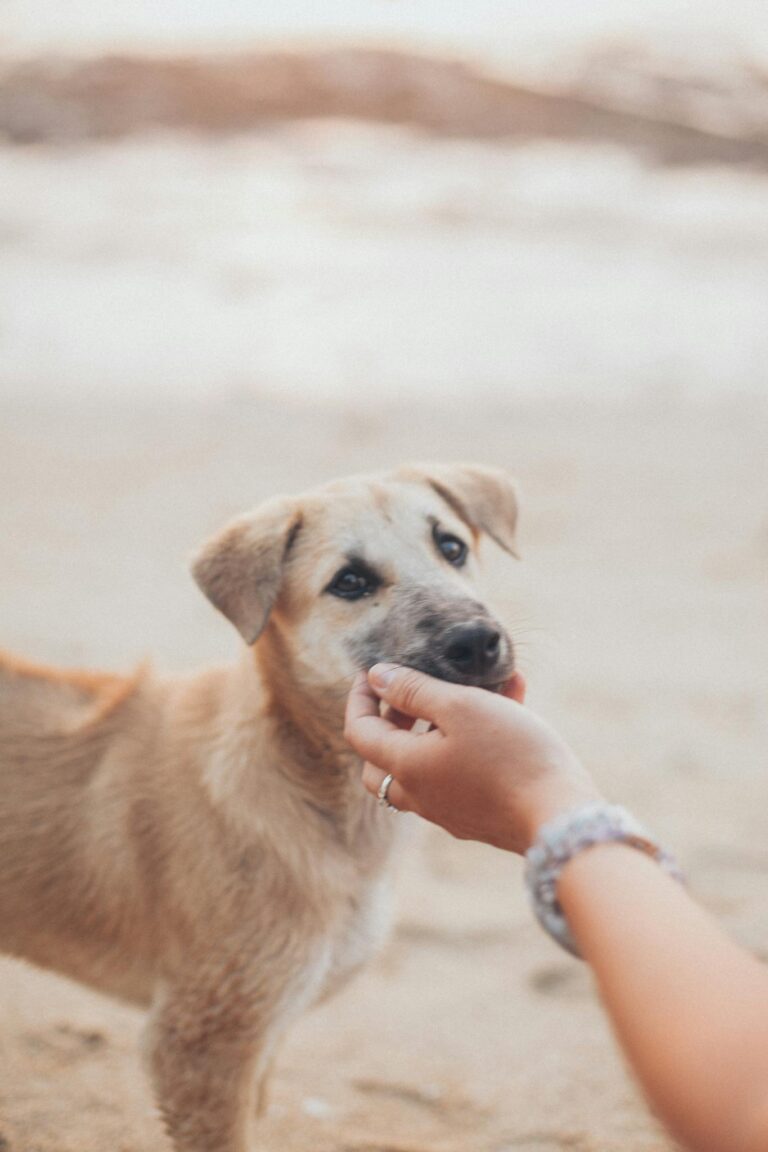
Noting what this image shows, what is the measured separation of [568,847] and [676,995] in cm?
26

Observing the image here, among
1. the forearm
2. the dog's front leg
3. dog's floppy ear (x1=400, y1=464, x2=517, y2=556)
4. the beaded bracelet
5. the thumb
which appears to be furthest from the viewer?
dog's floppy ear (x1=400, y1=464, x2=517, y2=556)

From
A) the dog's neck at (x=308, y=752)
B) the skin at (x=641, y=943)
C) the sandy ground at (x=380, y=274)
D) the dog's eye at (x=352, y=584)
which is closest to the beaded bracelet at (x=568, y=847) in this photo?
the skin at (x=641, y=943)

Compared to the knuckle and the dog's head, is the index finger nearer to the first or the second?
the knuckle

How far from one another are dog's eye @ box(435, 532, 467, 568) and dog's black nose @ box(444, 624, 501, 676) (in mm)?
660

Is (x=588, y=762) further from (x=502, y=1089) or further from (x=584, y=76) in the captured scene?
(x=584, y=76)

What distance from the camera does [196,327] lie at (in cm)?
1155

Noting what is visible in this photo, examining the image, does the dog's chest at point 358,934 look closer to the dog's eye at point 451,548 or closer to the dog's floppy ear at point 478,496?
the dog's eye at point 451,548

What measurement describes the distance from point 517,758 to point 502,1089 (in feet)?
6.13

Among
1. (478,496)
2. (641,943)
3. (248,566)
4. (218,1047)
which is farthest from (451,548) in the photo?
(641,943)

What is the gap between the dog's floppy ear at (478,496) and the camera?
3365 millimetres

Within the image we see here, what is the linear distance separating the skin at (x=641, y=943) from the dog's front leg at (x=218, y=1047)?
1.06 meters

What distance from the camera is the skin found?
1.21 m

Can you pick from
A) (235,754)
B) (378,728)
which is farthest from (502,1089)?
(378,728)

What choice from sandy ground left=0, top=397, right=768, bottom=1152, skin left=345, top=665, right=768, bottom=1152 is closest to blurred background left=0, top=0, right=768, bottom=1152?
sandy ground left=0, top=397, right=768, bottom=1152
